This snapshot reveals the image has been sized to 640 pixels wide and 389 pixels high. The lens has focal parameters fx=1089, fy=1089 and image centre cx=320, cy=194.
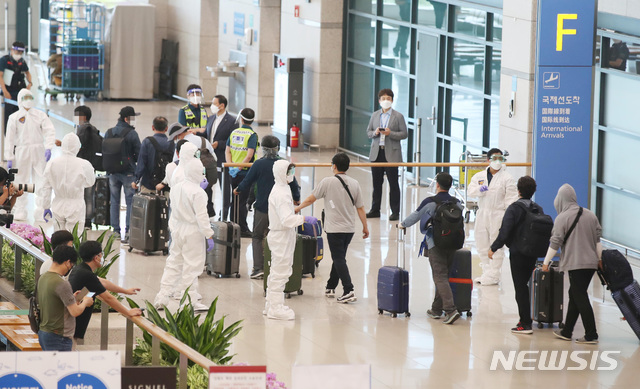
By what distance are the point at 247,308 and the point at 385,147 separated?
577 cm

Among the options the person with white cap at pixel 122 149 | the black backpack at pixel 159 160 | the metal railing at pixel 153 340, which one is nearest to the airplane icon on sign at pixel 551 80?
the black backpack at pixel 159 160

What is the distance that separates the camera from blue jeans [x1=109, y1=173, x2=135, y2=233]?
14812mm

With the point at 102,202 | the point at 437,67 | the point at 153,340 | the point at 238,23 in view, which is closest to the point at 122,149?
the point at 102,202

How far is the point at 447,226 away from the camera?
11.3m

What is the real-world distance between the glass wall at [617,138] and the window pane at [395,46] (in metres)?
6.48

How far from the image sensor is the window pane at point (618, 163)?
15.1 m

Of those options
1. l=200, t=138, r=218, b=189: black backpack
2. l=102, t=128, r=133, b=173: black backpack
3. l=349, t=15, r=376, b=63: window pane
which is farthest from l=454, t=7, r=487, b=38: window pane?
l=102, t=128, r=133, b=173: black backpack

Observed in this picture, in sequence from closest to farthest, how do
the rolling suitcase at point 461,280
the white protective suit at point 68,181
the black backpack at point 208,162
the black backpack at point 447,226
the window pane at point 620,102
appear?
the black backpack at point 447,226 → the rolling suitcase at point 461,280 → the white protective suit at point 68,181 → the black backpack at point 208,162 → the window pane at point 620,102

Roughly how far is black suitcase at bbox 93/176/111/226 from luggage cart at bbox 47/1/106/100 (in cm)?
1574

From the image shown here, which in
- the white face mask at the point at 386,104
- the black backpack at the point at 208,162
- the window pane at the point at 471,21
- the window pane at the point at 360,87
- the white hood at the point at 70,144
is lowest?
the black backpack at the point at 208,162

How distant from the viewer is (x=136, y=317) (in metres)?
7.88

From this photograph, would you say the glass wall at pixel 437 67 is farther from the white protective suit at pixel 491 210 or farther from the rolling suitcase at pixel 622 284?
the rolling suitcase at pixel 622 284

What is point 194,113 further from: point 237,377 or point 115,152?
point 237,377

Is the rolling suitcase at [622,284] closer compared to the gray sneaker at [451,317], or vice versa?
the rolling suitcase at [622,284]
